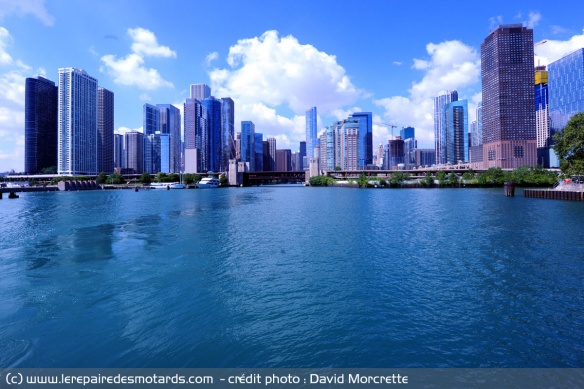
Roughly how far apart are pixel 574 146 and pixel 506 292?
65.2 metres

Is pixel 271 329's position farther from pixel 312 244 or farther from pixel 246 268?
pixel 312 244

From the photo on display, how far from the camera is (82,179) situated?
588 feet

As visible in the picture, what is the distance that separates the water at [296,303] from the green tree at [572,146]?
4845 cm

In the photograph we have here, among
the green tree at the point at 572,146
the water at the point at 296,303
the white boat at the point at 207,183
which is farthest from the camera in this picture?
the white boat at the point at 207,183

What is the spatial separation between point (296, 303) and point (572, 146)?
70.9m

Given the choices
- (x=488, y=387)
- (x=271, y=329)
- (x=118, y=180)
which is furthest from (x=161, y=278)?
(x=118, y=180)

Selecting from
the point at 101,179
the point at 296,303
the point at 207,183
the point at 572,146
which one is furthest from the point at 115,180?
the point at 296,303

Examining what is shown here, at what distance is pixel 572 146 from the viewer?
6088cm

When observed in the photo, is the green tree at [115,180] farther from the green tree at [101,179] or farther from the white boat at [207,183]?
the white boat at [207,183]

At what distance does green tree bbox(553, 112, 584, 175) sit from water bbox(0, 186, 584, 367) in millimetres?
48445

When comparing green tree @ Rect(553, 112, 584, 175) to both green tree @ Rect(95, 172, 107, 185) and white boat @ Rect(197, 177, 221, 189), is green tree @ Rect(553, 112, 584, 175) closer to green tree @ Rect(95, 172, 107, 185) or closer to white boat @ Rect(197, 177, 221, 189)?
white boat @ Rect(197, 177, 221, 189)

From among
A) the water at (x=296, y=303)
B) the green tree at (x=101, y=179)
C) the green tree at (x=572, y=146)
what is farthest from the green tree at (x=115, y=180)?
the green tree at (x=572, y=146)

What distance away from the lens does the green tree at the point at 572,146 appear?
59281 mm

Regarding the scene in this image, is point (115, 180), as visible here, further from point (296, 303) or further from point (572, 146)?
point (296, 303)
